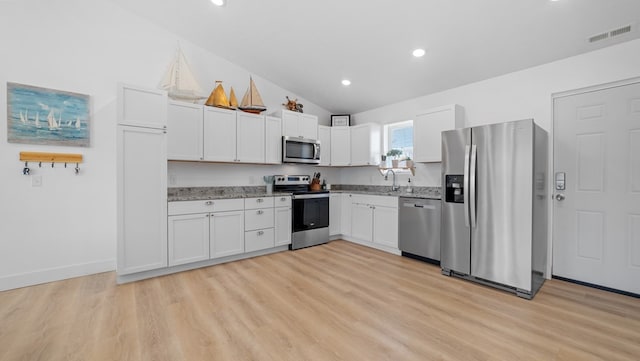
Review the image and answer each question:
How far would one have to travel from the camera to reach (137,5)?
3426 mm

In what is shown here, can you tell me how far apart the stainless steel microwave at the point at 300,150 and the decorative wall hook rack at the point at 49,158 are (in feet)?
8.63

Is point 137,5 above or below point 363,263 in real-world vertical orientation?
above

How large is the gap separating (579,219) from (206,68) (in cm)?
526

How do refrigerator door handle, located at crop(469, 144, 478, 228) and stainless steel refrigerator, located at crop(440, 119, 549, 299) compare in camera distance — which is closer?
stainless steel refrigerator, located at crop(440, 119, 549, 299)

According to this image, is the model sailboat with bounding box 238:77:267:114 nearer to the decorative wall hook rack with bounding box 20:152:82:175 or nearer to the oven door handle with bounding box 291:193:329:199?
the oven door handle with bounding box 291:193:329:199

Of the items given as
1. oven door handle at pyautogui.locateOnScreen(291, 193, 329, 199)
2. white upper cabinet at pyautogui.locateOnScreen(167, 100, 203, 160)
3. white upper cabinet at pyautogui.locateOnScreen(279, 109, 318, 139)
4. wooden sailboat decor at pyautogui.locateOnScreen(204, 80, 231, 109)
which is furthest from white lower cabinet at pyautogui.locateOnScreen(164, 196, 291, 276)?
wooden sailboat decor at pyautogui.locateOnScreen(204, 80, 231, 109)

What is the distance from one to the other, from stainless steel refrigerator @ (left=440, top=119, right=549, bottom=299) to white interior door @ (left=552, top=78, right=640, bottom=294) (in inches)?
8.5

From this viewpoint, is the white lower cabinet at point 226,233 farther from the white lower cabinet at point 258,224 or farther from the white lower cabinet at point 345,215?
the white lower cabinet at point 345,215

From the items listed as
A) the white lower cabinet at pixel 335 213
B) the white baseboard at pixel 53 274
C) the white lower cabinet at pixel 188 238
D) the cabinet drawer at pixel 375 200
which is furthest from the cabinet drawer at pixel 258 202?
the white baseboard at pixel 53 274

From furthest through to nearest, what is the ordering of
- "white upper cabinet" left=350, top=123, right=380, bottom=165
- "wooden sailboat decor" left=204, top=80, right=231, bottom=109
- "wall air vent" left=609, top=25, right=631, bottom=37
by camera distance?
"white upper cabinet" left=350, top=123, right=380, bottom=165 → "wooden sailboat decor" left=204, top=80, right=231, bottom=109 → "wall air vent" left=609, top=25, right=631, bottom=37

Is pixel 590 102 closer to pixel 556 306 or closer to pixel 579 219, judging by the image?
pixel 579 219

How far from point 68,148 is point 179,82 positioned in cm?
150

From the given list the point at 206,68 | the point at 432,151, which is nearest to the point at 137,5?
the point at 206,68

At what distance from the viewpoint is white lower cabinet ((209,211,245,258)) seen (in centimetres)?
361
